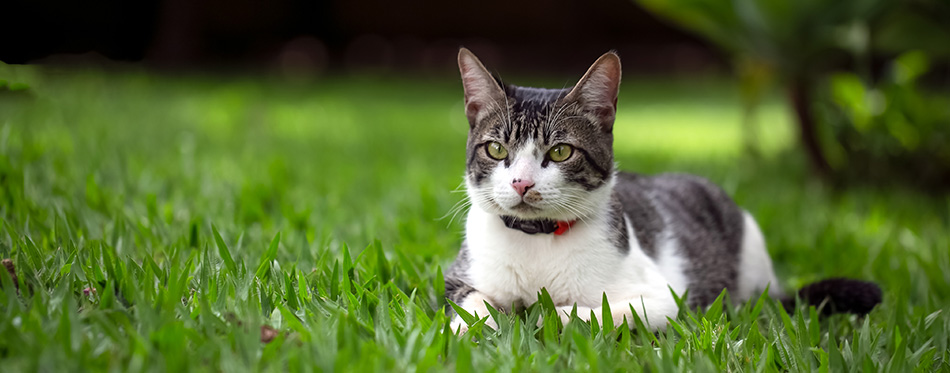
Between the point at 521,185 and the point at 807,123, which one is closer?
the point at 521,185

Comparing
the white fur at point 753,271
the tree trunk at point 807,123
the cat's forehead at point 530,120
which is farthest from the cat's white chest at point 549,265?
the tree trunk at point 807,123

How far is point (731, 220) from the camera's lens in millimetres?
2658

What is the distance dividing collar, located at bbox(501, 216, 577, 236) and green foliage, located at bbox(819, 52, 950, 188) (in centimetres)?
288

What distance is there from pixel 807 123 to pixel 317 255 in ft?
10.5

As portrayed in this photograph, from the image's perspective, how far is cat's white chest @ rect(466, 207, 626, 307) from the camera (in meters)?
1.90

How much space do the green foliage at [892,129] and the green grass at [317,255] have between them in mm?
212

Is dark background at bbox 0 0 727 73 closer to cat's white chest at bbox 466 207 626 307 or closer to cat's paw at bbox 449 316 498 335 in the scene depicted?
cat's white chest at bbox 466 207 626 307

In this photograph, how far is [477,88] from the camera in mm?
1994

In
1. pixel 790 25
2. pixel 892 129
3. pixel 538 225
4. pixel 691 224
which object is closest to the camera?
pixel 538 225

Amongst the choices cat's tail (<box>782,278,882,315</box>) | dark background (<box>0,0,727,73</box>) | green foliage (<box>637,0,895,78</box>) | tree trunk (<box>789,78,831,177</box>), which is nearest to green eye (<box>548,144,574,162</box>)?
cat's tail (<box>782,278,882,315</box>)

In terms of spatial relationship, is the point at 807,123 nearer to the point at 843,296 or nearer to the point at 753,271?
the point at 753,271

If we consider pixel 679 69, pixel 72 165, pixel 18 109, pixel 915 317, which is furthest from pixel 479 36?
pixel 915 317

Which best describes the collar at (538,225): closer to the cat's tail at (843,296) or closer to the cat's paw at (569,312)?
the cat's paw at (569,312)

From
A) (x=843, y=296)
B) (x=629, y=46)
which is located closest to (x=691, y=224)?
(x=843, y=296)
